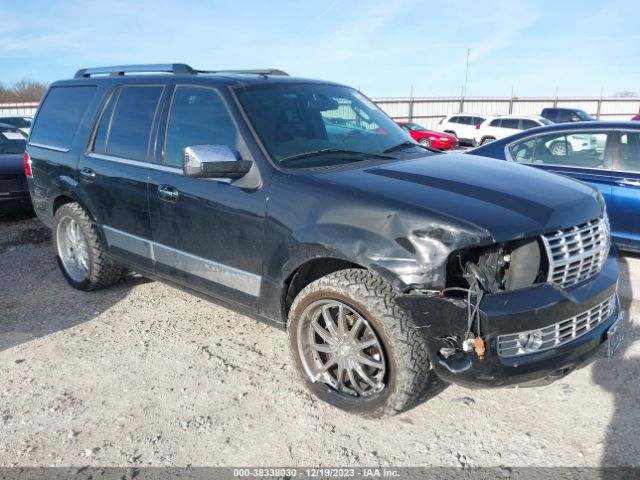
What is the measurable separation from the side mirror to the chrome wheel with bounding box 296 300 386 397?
96cm

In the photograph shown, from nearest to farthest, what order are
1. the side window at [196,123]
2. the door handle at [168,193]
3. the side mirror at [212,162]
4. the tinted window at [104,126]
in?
the side mirror at [212,162]
the side window at [196,123]
the door handle at [168,193]
the tinted window at [104,126]

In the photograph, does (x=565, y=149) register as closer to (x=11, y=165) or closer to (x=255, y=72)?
(x=255, y=72)

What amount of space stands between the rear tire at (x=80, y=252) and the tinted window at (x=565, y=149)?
4.55 meters

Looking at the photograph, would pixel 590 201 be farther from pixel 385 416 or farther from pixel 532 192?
pixel 385 416

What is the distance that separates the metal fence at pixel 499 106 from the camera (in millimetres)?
31766

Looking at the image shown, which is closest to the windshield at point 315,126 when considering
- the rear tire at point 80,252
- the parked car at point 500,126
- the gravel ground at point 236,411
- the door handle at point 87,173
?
the gravel ground at point 236,411

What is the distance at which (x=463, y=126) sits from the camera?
24.5 meters

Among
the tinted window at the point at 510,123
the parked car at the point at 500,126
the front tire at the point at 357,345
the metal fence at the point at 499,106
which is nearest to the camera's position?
the front tire at the point at 357,345

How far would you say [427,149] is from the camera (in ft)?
13.5

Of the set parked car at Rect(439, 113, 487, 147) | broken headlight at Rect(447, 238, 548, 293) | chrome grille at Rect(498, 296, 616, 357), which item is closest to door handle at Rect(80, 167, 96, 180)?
broken headlight at Rect(447, 238, 548, 293)

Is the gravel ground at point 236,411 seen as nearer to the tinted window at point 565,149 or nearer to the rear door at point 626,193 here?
the rear door at point 626,193

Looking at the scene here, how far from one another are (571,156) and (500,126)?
17.4 meters

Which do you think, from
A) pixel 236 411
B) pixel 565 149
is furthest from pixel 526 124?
pixel 236 411

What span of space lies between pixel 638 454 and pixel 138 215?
140 inches
